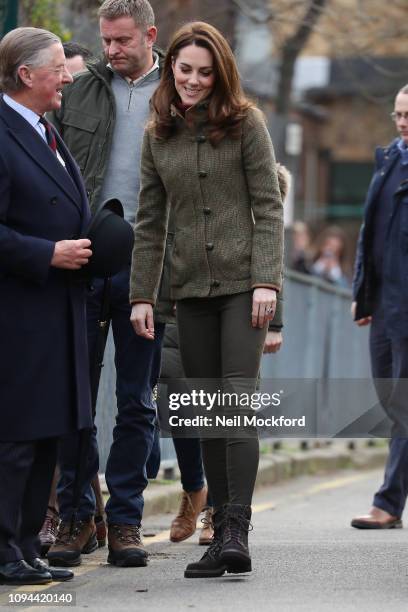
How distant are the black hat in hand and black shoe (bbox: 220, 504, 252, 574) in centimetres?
101

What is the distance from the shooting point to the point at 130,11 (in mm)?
7387

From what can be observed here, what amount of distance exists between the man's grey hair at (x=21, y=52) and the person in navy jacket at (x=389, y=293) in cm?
281

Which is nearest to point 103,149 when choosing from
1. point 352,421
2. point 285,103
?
point 352,421

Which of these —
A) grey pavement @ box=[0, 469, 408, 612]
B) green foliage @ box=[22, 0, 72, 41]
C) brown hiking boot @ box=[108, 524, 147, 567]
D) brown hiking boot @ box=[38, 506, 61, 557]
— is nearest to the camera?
grey pavement @ box=[0, 469, 408, 612]

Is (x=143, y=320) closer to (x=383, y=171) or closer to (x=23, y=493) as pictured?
(x=23, y=493)

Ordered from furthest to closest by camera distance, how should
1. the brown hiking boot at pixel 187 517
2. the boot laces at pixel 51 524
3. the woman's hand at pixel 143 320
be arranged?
the brown hiking boot at pixel 187 517
the boot laces at pixel 51 524
the woman's hand at pixel 143 320

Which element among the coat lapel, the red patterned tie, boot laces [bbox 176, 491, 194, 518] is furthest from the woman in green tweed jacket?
the coat lapel

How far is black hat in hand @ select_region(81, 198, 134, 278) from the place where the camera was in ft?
22.0

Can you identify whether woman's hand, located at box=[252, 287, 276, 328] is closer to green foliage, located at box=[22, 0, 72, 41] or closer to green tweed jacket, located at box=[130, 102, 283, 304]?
green tweed jacket, located at box=[130, 102, 283, 304]

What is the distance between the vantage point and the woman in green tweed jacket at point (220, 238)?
22.0 ft

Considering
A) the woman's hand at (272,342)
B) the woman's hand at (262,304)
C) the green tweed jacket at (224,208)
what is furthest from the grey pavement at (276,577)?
the green tweed jacket at (224,208)

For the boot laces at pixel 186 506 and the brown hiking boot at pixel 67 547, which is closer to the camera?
the brown hiking boot at pixel 67 547

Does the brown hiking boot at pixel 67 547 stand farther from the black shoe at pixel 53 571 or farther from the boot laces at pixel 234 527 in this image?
the boot laces at pixel 234 527

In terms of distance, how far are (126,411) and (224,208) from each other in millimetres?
1097
